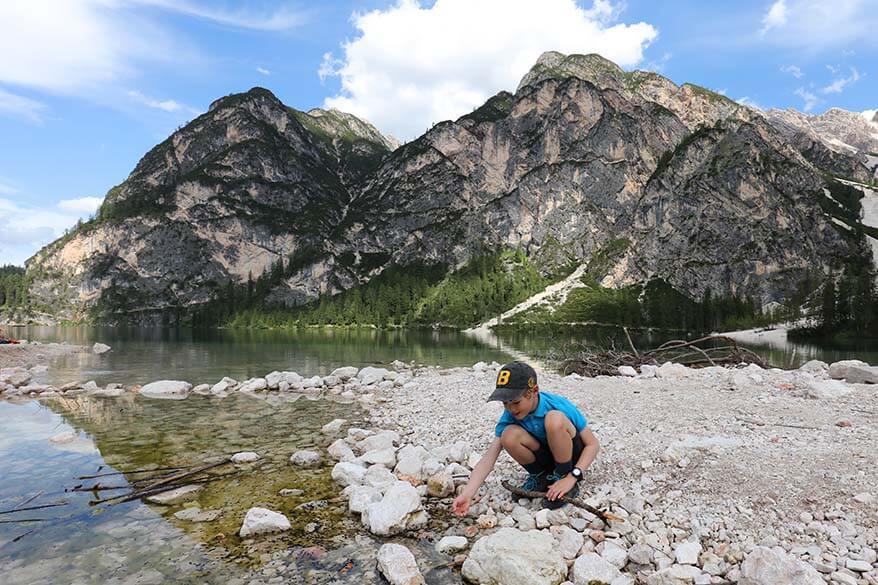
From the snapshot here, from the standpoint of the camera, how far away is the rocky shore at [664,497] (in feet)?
18.1

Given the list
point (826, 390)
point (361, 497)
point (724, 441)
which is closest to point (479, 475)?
point (361, 497)

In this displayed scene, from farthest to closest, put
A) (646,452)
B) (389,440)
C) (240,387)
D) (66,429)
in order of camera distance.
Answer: (240,387), (66,429), (389,440), (646,452)

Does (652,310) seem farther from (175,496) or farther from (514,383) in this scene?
(175,496)

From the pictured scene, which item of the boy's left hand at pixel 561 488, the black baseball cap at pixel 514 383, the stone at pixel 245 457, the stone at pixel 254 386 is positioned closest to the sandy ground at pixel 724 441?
the boy's left hand at pixel 561 488

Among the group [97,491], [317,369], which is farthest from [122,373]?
[97,491]

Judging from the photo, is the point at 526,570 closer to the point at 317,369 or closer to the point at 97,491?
the point at 97,491

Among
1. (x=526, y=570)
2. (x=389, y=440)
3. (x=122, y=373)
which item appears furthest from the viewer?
(x=122, y=373)

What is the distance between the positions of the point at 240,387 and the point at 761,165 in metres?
222

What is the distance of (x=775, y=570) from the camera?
190 inches

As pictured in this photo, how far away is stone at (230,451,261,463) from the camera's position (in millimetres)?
11227

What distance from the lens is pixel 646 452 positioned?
8.82m

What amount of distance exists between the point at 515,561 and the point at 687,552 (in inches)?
82.5

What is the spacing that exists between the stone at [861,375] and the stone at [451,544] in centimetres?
1620

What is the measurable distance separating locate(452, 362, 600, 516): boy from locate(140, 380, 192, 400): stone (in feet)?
62.6
